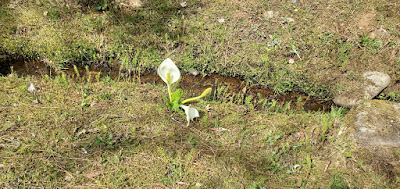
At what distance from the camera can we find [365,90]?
131 inches

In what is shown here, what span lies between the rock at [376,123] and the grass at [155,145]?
137 mm

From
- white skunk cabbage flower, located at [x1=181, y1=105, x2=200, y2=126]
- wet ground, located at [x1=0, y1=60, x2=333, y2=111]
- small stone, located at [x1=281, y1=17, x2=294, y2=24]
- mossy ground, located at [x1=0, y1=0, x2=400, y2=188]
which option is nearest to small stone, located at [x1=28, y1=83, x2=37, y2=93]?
mossy ground, located at [x1=0, y1=0, x2=400, y2=188]

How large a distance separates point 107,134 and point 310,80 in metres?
2.25

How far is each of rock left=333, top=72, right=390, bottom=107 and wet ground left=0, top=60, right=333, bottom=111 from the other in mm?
140

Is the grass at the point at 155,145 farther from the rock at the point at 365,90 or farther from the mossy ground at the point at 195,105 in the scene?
the rock at the point at 365,90

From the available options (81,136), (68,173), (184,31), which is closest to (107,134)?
(81,136)

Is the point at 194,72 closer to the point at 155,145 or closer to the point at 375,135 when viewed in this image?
Answer: the point at 155,145

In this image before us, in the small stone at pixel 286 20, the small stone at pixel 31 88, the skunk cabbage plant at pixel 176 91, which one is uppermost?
the small stone at pixel 286 20

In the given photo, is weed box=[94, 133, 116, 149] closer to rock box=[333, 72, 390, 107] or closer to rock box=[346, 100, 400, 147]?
rock box=[346, 100, 400, 147]

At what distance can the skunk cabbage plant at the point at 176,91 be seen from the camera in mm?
2480

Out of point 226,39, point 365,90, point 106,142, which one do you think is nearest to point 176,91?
point 106,142

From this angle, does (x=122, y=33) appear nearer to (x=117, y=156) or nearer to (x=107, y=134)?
(x=107, y=134)

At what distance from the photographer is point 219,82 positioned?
3.51m

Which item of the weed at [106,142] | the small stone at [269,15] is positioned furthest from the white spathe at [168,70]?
the small stone at [269,15]
